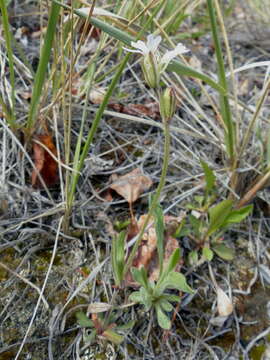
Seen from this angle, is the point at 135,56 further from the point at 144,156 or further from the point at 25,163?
the point at 25,163

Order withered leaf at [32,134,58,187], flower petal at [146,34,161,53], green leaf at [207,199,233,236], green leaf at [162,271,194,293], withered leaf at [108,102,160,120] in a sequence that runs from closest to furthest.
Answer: flower petal at [146,34,161,53] → green leaf at [162,271,194,293] → green leaf at [207,199,233,236] → withered leaf at [32,134,58,187] → withered leaf at [108,102,160,120]

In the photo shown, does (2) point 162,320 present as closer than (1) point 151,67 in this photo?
No

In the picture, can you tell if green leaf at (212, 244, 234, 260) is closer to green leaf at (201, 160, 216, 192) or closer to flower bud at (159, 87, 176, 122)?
green leaf at (201, 160, 216, 192)

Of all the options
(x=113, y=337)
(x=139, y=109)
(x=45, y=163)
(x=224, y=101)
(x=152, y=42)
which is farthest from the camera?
(x=139, y=109)

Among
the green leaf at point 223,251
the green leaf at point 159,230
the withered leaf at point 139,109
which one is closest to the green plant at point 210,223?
the green leaf at point 223,251

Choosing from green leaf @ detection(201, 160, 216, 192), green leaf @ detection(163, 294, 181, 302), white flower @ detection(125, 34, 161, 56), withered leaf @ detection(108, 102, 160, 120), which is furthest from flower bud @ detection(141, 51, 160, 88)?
withered leaf @ detection(108, 102, 160, 120)

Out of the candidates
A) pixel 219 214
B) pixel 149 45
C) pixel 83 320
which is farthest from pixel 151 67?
pixel 83 320

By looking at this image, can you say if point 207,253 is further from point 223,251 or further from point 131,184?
point 131,184
